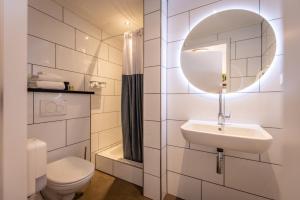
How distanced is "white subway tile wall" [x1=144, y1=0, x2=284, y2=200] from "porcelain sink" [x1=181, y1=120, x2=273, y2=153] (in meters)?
0.11

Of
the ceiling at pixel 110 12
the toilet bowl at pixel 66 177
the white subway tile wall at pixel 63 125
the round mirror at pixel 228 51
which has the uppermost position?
the ceiling at pixel 110 12

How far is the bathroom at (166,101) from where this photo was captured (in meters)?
1.18

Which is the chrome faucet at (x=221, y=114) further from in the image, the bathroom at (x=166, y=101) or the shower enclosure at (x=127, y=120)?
the shower enclosure at (x=127, y=120)

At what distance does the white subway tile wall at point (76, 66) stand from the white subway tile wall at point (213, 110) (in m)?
0.93

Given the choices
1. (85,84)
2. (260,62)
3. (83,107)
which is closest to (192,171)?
(260,62)

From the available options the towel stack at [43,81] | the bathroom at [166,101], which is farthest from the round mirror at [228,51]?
the towel stack at [43,81]

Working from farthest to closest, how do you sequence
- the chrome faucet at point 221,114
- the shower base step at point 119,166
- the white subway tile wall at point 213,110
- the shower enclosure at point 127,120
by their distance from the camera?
the shower enclosure at point 127,120
the shower base step at point 119,166
the chrome faucet at point 221,114
the white subway tile wall at point 213,110

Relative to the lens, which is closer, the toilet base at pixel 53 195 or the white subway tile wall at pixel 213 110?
the white subway tile wall at pixel 213 110

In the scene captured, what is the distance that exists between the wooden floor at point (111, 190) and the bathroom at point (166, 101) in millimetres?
12

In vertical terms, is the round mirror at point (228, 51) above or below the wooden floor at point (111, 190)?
above

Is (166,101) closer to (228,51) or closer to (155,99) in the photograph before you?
(155,99)

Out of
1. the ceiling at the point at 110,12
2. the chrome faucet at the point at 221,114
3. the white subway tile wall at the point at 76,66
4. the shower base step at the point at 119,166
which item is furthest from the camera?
the shower base step at the point at 119,166

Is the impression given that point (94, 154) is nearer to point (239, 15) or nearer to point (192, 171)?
point (192, 171)

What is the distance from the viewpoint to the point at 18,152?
1.83 ft
